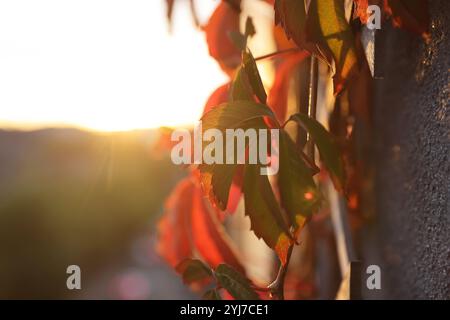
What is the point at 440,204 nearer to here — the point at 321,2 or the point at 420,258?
the point at 420,258

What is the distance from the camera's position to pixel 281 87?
2.55ft

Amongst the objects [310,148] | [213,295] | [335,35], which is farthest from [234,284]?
[335,35]

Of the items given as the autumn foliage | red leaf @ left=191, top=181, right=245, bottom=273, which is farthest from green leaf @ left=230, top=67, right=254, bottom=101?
red leaf @ left=191, top=181, right=245, bottom=273

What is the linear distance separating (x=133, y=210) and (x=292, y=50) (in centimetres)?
402

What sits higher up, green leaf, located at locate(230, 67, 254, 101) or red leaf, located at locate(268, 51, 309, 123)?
red leaf, located at locate(268, 51, 309, 123)

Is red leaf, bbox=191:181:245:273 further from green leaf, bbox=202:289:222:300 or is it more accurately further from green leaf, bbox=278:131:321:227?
green leaf, bbox=278:131:321:227

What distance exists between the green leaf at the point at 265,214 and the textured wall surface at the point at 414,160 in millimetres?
178

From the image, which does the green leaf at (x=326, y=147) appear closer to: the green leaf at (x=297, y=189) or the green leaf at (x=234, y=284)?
the green leaf at (x=297, y=189)

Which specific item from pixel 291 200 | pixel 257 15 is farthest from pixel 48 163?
pixel 291 200

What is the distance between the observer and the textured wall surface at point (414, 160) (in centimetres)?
63

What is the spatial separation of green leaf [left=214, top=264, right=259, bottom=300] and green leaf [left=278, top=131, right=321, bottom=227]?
4.2 inches

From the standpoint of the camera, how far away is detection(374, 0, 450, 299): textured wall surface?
630 mm

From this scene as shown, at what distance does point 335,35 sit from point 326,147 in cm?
10

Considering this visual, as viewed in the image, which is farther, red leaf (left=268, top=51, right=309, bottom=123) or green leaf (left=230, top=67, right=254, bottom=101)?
red leaf (left=268, top=51, right=309, bottom=123)
